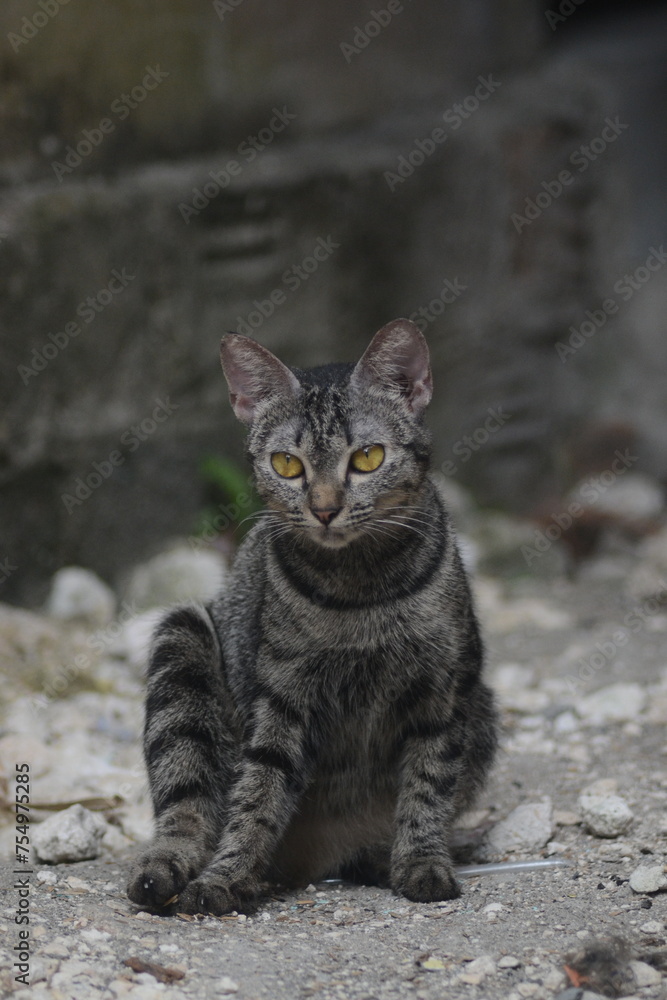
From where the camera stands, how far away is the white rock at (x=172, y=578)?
5766 mm

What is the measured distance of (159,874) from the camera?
10.6 feet

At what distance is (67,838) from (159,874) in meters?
0.62

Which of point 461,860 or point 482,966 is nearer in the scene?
point 482,966

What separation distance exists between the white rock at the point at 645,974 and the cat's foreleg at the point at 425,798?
0.72 metres

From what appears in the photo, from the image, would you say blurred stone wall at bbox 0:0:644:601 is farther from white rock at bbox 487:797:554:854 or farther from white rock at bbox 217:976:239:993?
white rock at bbox 217:976:239:993

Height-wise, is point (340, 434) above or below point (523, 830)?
above

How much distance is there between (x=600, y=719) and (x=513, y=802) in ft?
2.85

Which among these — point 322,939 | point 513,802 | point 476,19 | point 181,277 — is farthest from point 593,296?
point 322,939

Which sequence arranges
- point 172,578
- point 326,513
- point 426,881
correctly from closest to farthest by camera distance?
point 326,513, point 426,881, point 172,578

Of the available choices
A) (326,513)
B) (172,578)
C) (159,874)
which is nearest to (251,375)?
(326,513)

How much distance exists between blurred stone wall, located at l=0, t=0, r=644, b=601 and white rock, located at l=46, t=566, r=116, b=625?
0.08m

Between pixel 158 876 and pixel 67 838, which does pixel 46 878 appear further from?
pixel 158 876

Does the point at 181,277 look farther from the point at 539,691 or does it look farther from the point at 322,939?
the point at 322,939

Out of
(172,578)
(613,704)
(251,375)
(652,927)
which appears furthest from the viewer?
(172,578)
